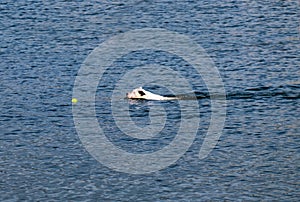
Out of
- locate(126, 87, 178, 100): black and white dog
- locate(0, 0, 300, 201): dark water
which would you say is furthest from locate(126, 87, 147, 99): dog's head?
locate(0, 0, 300, 201): dark water

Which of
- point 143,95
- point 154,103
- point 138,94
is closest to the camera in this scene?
point 154,103

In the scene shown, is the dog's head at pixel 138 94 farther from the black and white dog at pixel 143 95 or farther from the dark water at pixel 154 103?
the dark water at pixel 154 103

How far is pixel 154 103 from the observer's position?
49000 mm

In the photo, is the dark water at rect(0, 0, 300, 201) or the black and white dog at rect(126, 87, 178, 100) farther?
the black and white dog at rect(126, 87, 178, 100)

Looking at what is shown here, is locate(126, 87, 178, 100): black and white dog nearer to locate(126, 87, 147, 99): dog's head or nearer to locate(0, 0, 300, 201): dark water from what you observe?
locate(126, 87, 147, 99): dog's head

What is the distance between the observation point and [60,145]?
141 ft

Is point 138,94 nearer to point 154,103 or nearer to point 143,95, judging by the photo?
point 143,95

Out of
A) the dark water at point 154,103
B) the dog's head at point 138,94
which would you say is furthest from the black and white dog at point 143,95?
the dark water at point 154,103

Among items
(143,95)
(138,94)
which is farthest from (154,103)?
(138,94)

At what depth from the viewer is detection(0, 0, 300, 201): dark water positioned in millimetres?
37938

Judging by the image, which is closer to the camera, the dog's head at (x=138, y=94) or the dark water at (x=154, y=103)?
the dark water at (x=154, y=103)

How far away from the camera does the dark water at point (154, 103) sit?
37938 mm

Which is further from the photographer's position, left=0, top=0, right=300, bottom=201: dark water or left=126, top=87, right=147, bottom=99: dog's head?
left=126, top=87, right=147, bottom=99: dog's head

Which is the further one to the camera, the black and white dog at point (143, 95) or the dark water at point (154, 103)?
the black and white dog at point (143, 95)
